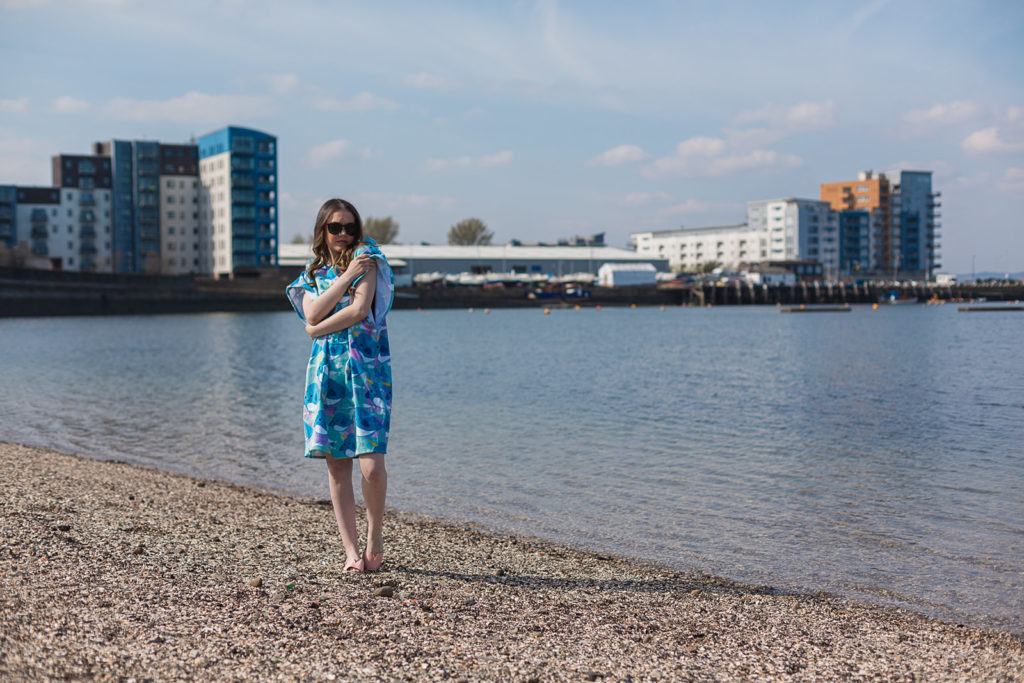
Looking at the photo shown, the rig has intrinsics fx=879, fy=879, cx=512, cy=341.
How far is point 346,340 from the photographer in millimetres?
5816

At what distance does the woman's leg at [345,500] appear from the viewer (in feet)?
20.3

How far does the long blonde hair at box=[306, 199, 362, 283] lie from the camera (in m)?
5.90

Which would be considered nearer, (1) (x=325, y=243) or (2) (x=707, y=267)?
(1) (x=325, y=243)

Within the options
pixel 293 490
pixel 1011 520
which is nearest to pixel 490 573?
pixel 293 490

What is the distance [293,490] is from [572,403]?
12129 millimetres

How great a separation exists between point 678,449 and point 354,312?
10565 mm

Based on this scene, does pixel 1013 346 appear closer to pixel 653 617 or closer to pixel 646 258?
pixel 653 617

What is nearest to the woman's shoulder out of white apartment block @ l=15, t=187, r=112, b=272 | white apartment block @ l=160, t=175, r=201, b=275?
white apartment block @ l=160, t=175, r=201, b=275

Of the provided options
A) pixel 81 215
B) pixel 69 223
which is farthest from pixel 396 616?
pixel 69 223

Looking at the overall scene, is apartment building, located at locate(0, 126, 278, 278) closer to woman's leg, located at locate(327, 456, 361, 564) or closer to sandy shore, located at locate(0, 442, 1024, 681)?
sandy shore, located at locate(0, 442, 1024, 681)

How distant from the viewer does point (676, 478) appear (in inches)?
493

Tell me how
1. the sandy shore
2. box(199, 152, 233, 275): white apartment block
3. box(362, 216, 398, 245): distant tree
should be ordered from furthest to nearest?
box(362, 216, 398, 245): distant tree < box(199, 152, 233, 275): white apartment block < the sandy shore

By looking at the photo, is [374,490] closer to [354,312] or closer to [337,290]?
[354,312]

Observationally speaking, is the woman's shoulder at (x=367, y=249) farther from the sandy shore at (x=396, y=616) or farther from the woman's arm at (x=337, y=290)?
the sandy shore at (x=396, y=616)
